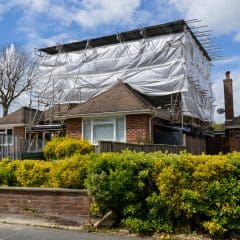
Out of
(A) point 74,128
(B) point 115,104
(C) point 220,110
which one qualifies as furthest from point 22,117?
(C) point 220,110

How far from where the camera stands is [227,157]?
8.37 metres

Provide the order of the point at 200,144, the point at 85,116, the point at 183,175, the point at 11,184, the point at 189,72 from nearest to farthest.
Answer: the point at 183,175, the point at 11,184, the point at 85,116, the point at 200,144, the point at 189,72

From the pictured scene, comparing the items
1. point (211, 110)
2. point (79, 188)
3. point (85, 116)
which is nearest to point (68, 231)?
point (79, 188)

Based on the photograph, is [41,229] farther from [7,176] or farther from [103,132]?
[103,132]

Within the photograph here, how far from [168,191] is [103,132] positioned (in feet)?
43.0

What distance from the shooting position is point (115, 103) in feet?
70.3

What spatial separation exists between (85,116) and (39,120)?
20.3ft

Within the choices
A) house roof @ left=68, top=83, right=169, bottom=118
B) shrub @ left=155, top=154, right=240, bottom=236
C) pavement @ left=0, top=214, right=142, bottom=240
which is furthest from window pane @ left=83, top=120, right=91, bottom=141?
shrub @ left=155, top=154, right=240, bottom=236

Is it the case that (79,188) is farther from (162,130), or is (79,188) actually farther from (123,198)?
(162,130)

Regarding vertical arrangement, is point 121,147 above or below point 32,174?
above

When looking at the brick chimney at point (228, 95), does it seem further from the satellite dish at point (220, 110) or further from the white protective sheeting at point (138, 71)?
the white protective sheeting at point (138, 71)

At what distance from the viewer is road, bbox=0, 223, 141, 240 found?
816 centimetres

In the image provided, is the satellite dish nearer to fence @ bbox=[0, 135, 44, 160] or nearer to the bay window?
the bay window

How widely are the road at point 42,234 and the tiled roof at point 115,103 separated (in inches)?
458
